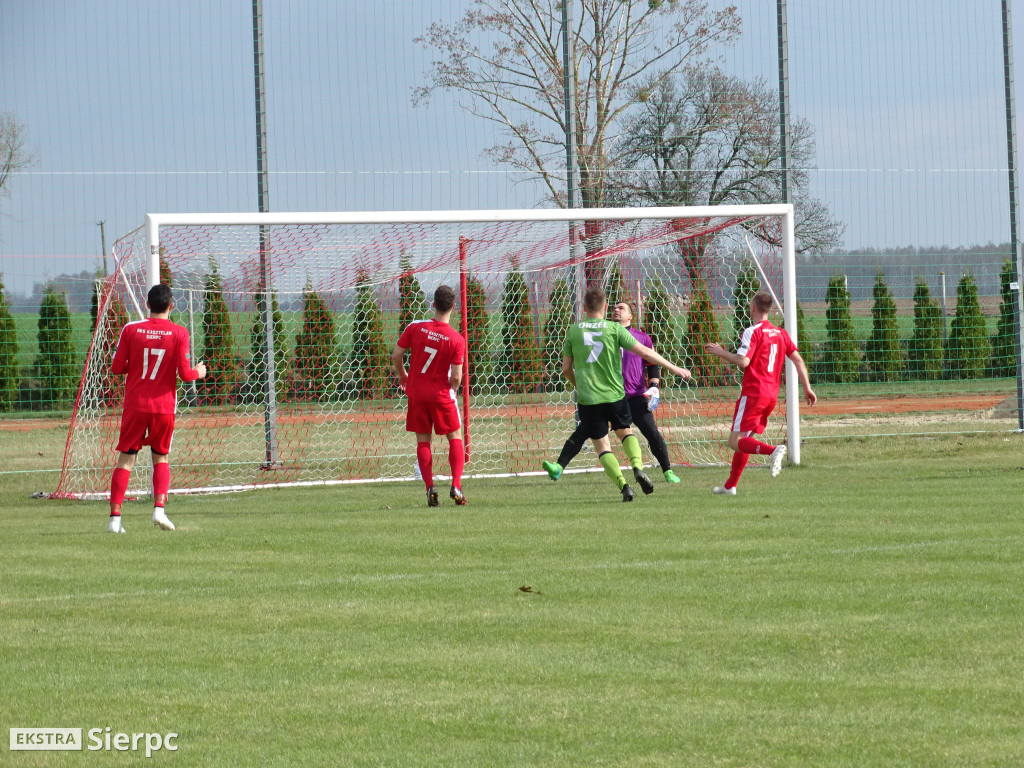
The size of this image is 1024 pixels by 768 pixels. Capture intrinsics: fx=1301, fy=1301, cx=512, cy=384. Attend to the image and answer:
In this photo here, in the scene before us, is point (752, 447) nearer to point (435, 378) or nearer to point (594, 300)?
point (594, 300)

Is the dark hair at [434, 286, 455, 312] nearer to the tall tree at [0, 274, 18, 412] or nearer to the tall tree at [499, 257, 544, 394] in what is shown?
the tall tree at [499, 257, 544, 394]

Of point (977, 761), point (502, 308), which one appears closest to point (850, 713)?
point (977, 761)

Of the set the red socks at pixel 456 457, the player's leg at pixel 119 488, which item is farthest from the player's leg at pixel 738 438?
the player's leg at pixel 119 488

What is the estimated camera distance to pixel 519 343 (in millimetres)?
18406

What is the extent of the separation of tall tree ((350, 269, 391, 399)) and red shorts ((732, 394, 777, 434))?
6.90 meters

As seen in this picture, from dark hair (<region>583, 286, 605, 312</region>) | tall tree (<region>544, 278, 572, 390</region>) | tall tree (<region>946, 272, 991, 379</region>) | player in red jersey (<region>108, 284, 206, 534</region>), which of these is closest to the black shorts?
dark hair (<region>583, 286, 605, 312</region>)

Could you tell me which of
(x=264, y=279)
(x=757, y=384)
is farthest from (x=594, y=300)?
(x=264, y=279)

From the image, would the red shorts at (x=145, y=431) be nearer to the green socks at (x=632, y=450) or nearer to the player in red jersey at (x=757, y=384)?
the green socks at (x=632, y=450)

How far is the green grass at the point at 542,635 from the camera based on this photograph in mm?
4477

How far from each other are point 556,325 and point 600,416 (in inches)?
238

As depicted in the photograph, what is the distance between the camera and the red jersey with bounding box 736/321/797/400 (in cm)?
1204

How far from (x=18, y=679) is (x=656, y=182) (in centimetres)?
1721

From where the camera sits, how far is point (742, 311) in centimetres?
2127

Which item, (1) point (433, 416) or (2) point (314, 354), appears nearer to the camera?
(1) point (433, 416)
